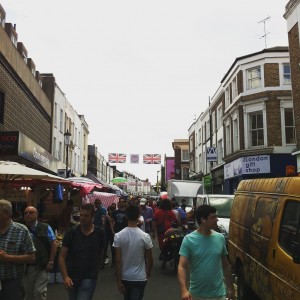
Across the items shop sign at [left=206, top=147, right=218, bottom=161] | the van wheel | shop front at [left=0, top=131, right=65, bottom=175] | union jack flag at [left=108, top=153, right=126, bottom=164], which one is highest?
union jack flag at [left=108, top=153, right=126, bottom=164]

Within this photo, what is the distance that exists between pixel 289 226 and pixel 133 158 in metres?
45.5

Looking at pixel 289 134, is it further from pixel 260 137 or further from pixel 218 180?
pixel 218 180

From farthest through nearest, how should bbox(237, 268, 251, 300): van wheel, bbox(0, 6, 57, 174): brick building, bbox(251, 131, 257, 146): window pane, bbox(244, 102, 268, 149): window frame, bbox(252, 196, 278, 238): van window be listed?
bbox(251, 131, 257, 146): window pane, bbox(244, 102, 268, 149): window frame, bbox(0, 6, 57, 174): brick building, bbox(237, 268, 251, 300): van wheel, bbox(252, 196, 278, 238): van window

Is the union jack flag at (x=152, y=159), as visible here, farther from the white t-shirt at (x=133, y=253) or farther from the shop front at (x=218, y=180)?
the white t-shirt at (x=133, y=253)

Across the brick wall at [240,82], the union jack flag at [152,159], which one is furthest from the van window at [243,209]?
the union jack flag at [152,159]

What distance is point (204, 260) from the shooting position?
4547mm

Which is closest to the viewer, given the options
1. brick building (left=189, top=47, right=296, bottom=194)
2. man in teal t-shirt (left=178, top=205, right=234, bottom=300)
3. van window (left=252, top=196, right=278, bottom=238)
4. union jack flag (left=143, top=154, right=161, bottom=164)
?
man in teal t-shirt (left=178, top=205, right=234, bottom=300)

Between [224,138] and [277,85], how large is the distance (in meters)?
8.07

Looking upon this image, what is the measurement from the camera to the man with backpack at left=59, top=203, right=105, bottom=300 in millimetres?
5090

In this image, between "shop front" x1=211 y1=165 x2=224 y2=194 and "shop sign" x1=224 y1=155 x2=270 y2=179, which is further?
"shop front" x1=211 y1=165 x2=224 y2=194

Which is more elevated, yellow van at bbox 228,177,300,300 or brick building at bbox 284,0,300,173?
brick building at bbox 284,0,300,173

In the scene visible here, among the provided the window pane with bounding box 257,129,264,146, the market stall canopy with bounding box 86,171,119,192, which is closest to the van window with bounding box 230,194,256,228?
the market stall canopy with bounding box 86,171,119,192

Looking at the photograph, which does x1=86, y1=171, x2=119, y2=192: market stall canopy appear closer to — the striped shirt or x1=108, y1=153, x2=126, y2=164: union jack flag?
x1=108, y1=153, x2=126, y2=164: union jack flag

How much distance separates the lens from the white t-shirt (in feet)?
16.9
